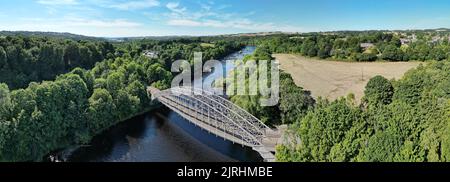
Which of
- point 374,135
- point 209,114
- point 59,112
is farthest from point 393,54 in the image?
point 59,112

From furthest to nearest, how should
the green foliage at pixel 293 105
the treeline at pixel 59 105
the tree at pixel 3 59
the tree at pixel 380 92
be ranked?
the tree at pixel 3 59, the tree at pixel 380 92, the green foliage at pixel 293 105, the treeline at pixel 59 105

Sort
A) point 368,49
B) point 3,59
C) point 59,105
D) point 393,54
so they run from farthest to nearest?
point 368,49
point 393,54
point 3,59
point 59,105

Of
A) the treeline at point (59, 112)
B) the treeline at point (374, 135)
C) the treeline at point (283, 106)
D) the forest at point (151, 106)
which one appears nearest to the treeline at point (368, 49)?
the forest at point (151, 106)

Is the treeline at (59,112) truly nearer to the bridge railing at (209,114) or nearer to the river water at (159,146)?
the river water at (159,146)

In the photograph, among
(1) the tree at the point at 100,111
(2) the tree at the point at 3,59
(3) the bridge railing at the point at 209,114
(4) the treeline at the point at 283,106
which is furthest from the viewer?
(2) the tree at the point at 3,59

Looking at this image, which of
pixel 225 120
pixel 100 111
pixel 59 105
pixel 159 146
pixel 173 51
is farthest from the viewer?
pixel 173 51

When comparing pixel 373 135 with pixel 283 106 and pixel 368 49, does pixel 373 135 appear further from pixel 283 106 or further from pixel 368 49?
pixel 368 49
